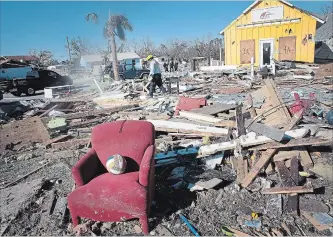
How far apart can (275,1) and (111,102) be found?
14.4 meters

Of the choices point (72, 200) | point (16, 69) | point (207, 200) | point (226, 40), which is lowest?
point (207, 200)

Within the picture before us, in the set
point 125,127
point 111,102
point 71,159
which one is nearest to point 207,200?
point 125,127

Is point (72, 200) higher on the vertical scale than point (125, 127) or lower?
lower

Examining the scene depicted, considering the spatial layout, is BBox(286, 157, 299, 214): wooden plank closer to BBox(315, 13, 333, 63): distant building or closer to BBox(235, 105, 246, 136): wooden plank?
BBox(235, 105, 246, 136): wooden plank

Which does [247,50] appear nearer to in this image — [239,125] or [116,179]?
[239,125]

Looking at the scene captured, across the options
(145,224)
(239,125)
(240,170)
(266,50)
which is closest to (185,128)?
(239,125)

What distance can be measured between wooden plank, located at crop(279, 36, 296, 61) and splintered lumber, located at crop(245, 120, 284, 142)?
55.3 feet

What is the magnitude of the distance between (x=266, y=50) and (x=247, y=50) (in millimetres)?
1369

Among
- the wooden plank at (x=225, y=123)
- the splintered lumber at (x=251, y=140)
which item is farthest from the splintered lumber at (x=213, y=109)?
the splintered lumber at (x=251, y=140)

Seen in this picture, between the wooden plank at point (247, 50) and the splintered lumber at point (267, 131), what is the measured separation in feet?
56.5

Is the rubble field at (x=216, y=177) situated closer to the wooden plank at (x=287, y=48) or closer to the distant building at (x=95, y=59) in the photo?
the wooden plank at (x=287, y=48)

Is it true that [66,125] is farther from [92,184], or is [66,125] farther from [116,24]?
[116,24]

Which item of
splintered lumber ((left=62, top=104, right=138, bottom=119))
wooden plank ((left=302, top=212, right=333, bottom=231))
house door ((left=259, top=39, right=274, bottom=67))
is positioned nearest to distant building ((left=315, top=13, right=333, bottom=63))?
house door ((left=259, top=39, right=274, bottom=67))

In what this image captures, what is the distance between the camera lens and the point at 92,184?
3.60 m
